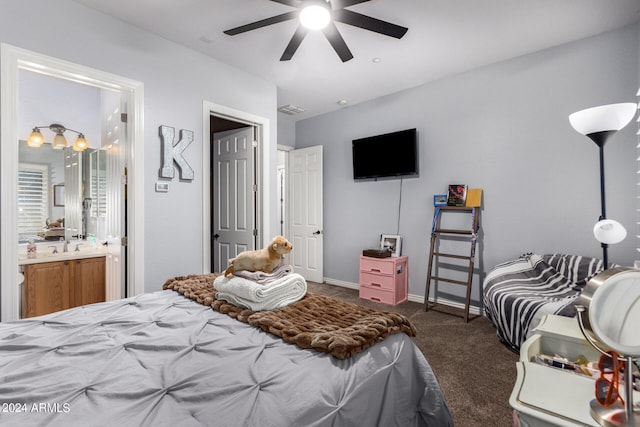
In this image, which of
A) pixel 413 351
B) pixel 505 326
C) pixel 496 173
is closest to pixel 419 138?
pixel 496 173

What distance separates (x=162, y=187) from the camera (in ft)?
9.14

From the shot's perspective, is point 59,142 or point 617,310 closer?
point 617,310

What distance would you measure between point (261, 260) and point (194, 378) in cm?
77

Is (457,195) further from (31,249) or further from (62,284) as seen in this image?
(31,249)

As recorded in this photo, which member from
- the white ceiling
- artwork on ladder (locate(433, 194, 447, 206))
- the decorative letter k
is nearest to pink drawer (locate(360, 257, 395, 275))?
artwork on ladder (locate(433, 194, 447, 206))

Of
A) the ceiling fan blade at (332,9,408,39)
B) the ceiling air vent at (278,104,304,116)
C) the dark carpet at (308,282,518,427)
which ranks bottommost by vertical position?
the dark carpet at (308,282,518,427)

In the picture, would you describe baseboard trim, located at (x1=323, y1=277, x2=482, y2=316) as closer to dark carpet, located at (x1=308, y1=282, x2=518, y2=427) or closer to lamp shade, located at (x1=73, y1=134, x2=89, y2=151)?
dark carpet, located at (x1=308, y1=282, x2=518, y2=427)

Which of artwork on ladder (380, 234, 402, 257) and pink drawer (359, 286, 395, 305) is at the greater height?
artwork on ladder (380, 234, 402, 257)

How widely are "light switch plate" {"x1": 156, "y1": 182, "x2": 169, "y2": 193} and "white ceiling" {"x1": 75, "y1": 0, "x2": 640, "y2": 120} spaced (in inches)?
51.6

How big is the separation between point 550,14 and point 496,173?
146 cm

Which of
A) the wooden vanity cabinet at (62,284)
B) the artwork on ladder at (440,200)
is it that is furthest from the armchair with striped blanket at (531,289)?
the wooden vanity cabinet at (62,284)

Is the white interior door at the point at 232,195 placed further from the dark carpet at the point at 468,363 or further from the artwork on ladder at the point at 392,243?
the dark carpet at the point at 468,363

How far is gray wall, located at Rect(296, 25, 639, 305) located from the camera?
2752mm

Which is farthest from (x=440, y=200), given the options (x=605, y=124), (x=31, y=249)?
(x=31, y=249)
